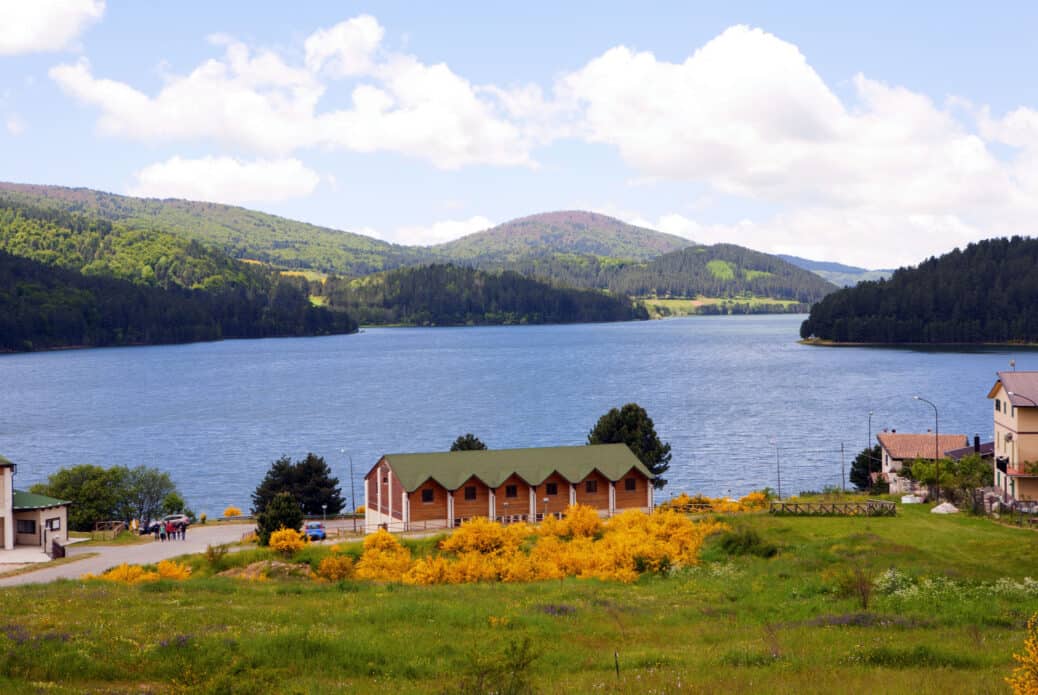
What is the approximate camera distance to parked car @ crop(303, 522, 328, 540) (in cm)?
5344

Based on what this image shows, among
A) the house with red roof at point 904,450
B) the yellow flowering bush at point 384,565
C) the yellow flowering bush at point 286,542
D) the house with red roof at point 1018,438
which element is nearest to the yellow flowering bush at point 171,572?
the yellow flowering bush at point 286,542

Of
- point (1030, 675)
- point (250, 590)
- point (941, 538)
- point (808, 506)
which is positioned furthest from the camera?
point (808, 506)

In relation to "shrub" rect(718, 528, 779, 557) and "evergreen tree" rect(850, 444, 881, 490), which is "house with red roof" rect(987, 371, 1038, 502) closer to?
"shrub" rect(718, 528, 779, 557)

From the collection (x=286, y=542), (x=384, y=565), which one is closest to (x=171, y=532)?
(x=286, y=542)

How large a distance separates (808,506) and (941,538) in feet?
43.1

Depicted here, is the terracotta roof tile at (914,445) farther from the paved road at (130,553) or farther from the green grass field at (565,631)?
the paved road at (130,553)

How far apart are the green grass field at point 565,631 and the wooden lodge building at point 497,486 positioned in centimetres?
2298

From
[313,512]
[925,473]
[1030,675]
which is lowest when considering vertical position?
[313,512]

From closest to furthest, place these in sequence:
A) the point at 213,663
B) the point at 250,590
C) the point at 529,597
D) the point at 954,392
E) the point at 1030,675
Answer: the point at 1030,675, the point at 213,663, the point at 529,597, the point at 250,590, the point at 954,392

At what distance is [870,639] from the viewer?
70.4 ft

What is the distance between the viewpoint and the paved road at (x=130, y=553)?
40219 millimetres

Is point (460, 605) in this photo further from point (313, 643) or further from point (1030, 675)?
point (1030, 675)

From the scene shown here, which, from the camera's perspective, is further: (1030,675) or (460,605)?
(460,605)

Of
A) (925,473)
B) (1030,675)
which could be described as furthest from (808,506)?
(1030,675)
